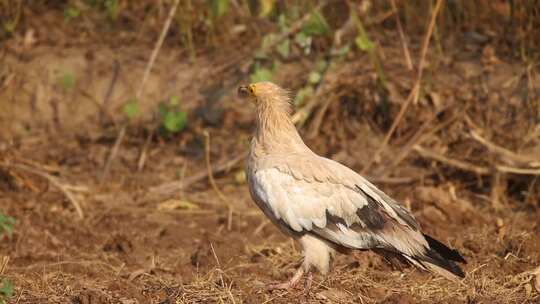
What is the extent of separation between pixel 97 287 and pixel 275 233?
275 centimetres

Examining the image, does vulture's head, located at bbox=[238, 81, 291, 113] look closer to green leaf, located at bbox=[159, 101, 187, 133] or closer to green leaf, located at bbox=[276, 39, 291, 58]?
green leaf, located at bbox=[276, 39, 291, 58]

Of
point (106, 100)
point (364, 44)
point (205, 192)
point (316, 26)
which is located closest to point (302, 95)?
point (316, 26)


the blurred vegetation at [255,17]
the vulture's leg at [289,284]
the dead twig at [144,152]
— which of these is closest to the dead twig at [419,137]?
the blurred vegetation at [255,17]

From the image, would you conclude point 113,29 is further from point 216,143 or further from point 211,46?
point 216,143

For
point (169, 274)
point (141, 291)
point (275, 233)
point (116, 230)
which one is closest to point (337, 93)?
point (275, 233)

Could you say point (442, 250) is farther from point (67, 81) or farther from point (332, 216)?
point (67, 81)

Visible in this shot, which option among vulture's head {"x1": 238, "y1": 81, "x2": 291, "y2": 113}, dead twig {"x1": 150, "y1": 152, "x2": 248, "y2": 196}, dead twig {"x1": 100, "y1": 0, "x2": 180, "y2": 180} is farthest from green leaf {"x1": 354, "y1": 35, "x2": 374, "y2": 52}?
vulture's head {"x1": 238, "y1": 81, "x2": 291, "y2": 113}

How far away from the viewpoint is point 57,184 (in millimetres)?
9328

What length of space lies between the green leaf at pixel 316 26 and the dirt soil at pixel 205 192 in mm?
723

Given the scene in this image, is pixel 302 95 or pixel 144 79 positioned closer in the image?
pixel 302 95

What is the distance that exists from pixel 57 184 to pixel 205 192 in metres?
1.57

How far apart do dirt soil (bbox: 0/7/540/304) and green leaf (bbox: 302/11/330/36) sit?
72 cm

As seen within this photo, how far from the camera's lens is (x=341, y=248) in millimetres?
6324

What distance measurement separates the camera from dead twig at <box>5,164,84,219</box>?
915 cm
